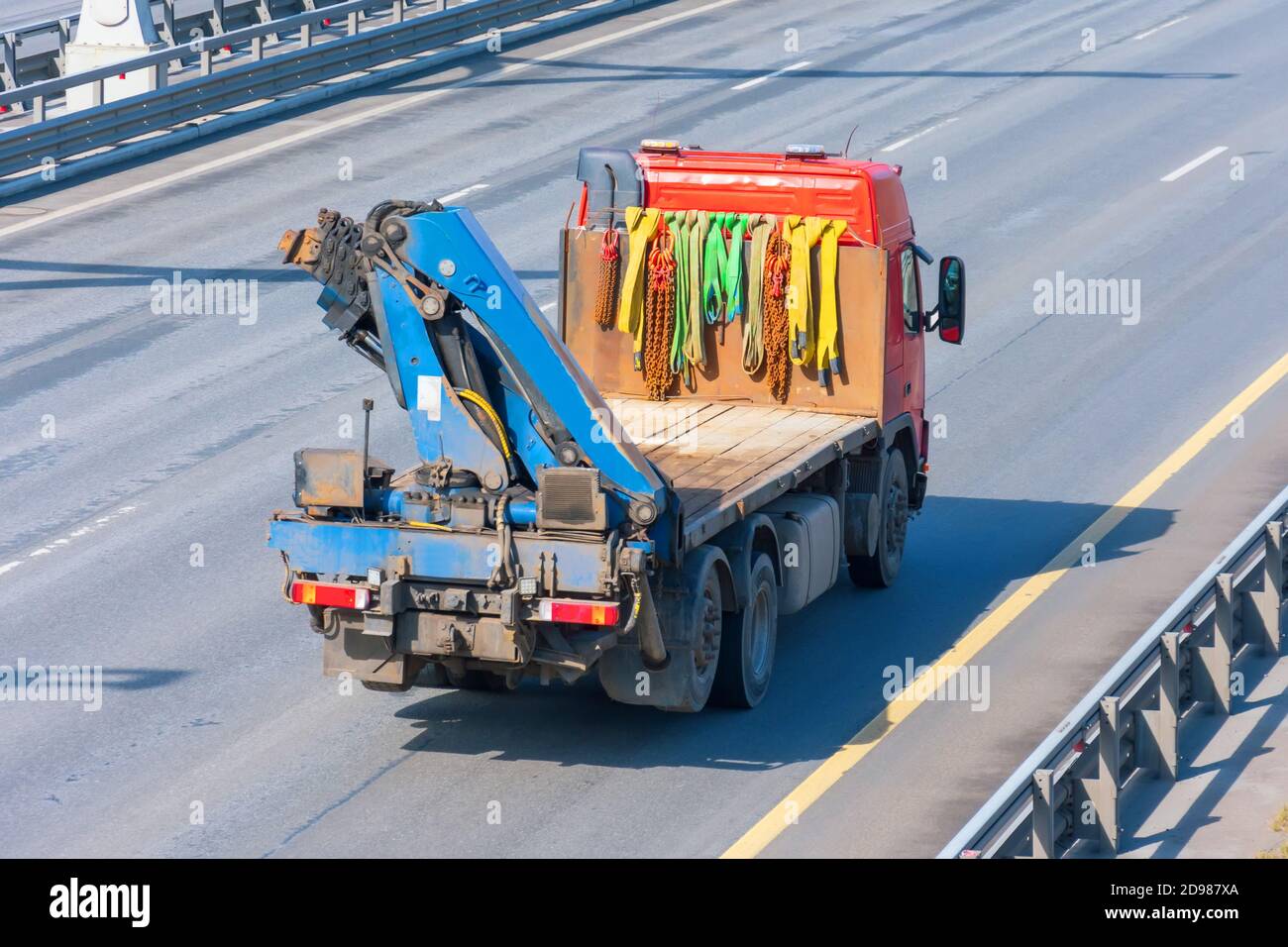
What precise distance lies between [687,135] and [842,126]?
233 centimetres

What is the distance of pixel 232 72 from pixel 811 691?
18332 mm

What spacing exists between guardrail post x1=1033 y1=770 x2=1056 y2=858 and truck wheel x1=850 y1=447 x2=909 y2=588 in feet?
16.3

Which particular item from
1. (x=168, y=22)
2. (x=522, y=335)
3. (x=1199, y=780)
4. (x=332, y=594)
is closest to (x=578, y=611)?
(x=332, y=594)

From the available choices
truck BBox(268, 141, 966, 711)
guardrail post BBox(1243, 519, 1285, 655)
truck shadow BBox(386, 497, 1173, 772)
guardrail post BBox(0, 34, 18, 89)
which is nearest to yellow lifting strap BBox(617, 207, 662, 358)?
truck BBox(268, 141, 966, 711)

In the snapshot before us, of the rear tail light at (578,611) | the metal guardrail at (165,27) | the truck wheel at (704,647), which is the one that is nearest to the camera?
the rear tail light at (578,611)

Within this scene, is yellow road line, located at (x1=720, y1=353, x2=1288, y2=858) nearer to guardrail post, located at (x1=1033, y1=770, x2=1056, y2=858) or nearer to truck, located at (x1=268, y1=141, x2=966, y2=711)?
truck, located at (x1=268, y1=141, x2=966, y2=711)

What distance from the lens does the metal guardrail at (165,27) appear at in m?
29.4

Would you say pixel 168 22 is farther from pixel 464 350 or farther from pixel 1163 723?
pixel 1163 723

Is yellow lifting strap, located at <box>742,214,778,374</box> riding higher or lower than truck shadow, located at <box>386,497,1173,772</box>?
higher

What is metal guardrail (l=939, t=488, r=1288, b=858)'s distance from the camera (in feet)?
34.4

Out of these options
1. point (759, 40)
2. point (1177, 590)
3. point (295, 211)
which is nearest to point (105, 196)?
point (295, 211)

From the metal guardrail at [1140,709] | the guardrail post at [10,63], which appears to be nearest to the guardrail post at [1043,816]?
the metal guardrail at [1140,709]

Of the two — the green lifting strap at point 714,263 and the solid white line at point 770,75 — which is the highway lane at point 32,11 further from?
the green lifting strap at point 714,263

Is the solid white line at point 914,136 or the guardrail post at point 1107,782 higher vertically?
the solid white line at point 914,136
